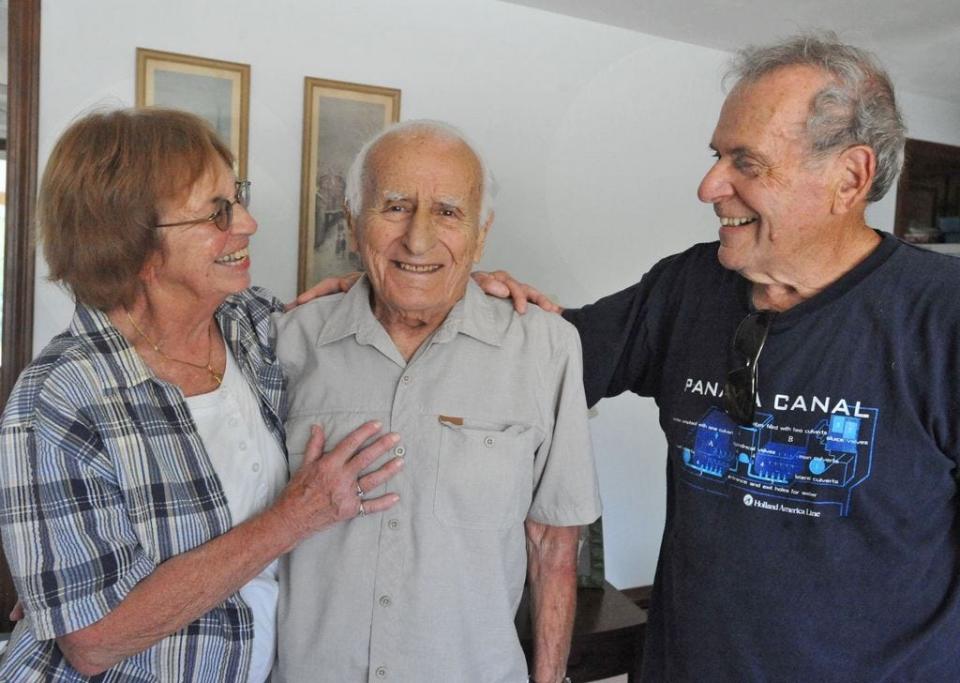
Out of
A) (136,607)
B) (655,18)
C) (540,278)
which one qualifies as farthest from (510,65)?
(136,607)

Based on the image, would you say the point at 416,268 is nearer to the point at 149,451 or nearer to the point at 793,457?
the point at 149,451

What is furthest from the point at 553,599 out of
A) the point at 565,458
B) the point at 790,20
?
the point at 790,20

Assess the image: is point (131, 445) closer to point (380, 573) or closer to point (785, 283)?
point (380, 573)

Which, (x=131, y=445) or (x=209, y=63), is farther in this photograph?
(x=209, y=63)

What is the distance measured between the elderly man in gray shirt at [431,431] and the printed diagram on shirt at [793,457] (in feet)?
0.81

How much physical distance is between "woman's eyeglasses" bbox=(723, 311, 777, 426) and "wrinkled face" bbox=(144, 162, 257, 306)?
2.86ft

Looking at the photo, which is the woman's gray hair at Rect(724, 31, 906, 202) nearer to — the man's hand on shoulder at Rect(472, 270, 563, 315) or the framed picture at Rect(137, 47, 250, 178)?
the man's hand on shoulder at Rect(472, 270, 563, 315)

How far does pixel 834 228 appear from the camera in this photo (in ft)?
4.04

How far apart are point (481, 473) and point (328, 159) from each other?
1491 mm

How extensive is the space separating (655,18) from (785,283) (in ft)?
6.05

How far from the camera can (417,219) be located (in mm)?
1312

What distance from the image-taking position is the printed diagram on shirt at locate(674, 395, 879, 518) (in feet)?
3.81

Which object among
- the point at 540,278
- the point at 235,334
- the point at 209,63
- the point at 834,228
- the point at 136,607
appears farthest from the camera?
the point at 540,278

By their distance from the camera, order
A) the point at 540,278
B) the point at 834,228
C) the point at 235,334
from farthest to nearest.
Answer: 1. the point at 540,278
2. the point at 235,334
3. the point at 834,228
